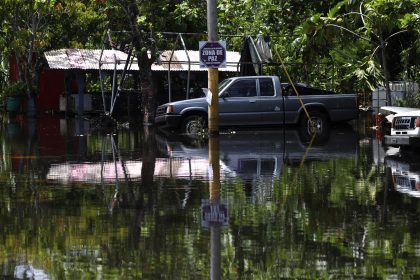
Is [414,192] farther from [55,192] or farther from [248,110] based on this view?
[248,110]

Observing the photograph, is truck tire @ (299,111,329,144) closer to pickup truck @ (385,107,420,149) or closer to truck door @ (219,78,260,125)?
truck door @ (219,78,260,125)

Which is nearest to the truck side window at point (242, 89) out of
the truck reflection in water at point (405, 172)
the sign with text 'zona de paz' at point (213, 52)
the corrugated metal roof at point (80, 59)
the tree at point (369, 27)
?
the tree at point (369, 27)

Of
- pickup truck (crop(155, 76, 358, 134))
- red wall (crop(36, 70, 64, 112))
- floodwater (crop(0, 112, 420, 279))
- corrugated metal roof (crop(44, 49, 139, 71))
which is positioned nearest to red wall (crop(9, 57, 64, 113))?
red wall (crop(36, 70, 64, 112))

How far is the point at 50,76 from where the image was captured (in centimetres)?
4350

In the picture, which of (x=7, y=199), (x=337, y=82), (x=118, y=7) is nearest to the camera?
(x=7, y=199)

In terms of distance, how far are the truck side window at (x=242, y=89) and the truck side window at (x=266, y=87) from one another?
0.21 m

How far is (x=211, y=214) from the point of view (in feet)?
34.0

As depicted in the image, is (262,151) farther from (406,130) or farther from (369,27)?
(369,27)

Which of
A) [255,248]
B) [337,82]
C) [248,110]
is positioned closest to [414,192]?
[255,248]

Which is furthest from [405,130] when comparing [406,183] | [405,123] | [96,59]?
[96,59]

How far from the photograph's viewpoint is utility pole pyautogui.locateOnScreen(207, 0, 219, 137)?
69.8 feet

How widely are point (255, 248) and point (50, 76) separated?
3642 cm

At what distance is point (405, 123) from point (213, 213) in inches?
342

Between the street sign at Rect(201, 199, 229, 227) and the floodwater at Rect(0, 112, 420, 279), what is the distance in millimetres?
20
